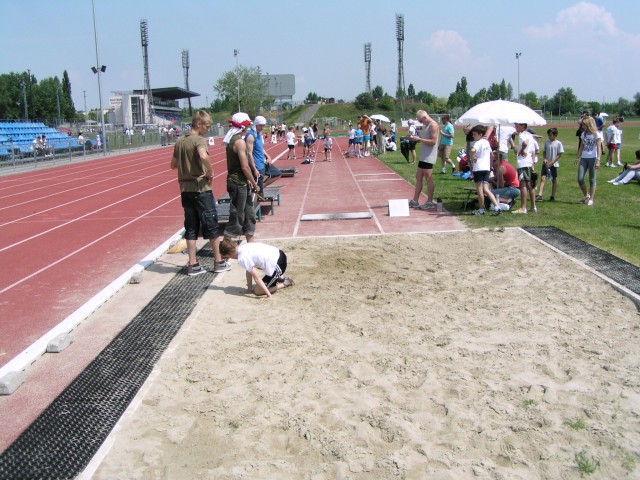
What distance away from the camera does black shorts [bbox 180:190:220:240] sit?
7145 millimetres

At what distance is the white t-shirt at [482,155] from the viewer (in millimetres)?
10188

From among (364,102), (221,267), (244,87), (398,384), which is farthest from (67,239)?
(364,102)

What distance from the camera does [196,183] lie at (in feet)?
23.2

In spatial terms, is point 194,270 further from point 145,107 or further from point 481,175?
point 145,107

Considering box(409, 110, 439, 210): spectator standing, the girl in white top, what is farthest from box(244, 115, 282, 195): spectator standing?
the girl in white top

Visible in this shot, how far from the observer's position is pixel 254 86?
76.9 m

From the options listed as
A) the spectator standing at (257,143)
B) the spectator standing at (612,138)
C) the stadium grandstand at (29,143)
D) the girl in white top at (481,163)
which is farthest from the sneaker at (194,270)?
the stadium grandstand at (29,143)

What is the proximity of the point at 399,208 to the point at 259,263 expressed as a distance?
5.05 metres

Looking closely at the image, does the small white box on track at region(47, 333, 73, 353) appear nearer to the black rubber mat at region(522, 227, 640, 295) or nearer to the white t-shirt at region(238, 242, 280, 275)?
the white t-shirt at region(238, 242, 280, 275)

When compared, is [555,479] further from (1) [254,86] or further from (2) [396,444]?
(1) [254,86]

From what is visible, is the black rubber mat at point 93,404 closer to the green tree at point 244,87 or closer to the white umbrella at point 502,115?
the white umbrella at point 502,115

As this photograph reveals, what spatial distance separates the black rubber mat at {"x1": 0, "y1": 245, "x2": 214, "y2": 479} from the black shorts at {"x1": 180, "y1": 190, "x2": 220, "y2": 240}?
1218 mm

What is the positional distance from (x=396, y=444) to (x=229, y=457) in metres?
0.96

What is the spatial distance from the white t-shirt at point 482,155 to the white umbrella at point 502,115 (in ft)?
3.01
